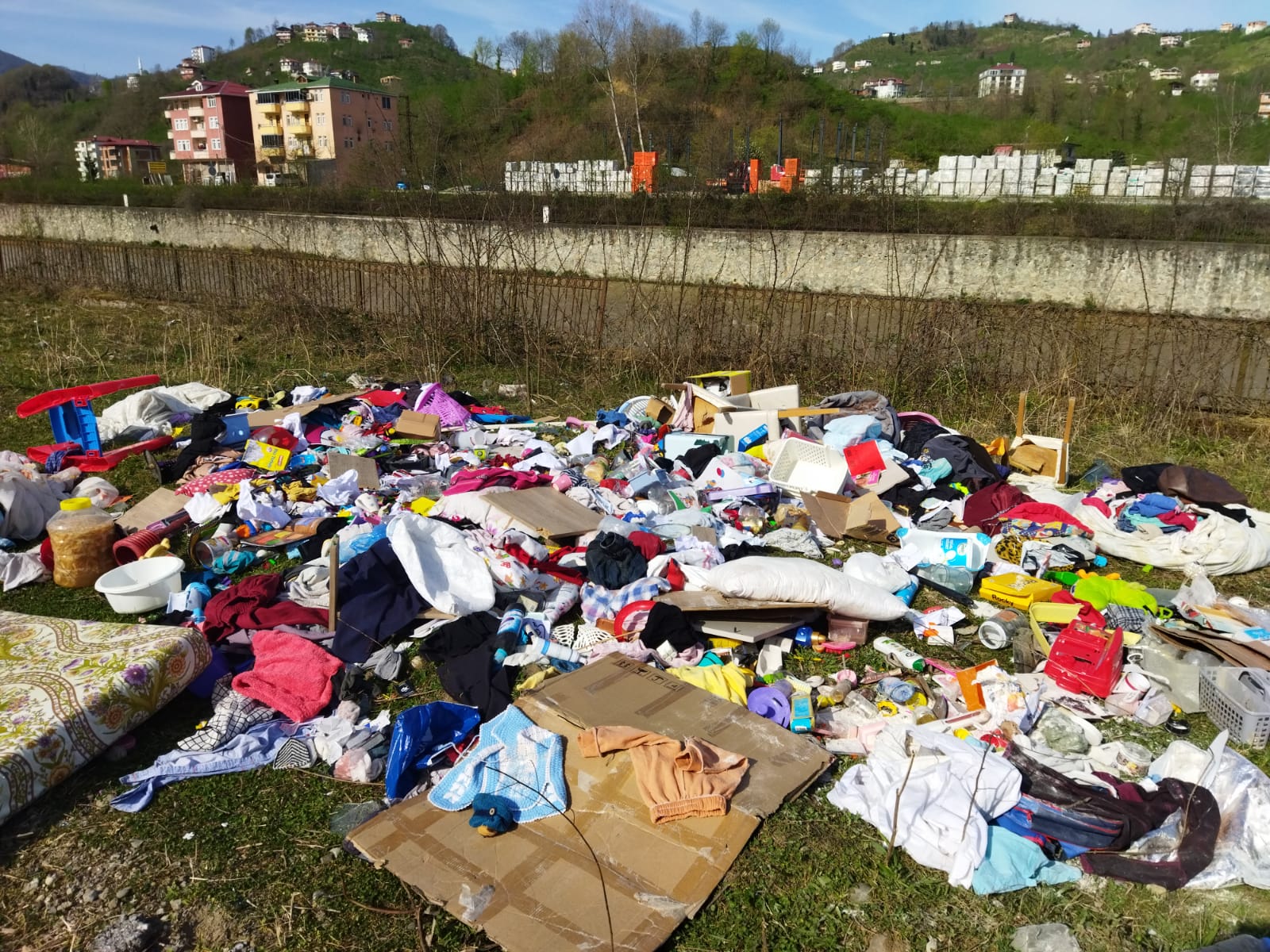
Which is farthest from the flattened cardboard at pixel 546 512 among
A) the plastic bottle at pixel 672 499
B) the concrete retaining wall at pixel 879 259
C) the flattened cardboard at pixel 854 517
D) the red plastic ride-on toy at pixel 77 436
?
the concrete retaining wall at pixel 879 259

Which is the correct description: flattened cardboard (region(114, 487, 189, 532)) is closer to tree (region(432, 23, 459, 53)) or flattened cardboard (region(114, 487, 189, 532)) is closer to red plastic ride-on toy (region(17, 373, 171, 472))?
red plastic ride-on toy (region(17, 373, 171, 472))

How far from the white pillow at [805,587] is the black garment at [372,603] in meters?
1.50

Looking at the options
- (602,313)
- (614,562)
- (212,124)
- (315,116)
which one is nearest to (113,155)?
(212,124)

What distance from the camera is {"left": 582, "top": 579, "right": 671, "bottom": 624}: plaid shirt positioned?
13.6ft

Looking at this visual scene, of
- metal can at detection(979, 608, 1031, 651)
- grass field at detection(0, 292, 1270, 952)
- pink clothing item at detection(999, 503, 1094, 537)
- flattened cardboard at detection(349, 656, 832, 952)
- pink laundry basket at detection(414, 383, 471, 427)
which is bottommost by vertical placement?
grass field at detection(0, 292, 1270, 952)

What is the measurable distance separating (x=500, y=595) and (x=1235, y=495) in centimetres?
471

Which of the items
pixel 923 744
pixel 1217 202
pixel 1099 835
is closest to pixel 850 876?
pixel 923 744

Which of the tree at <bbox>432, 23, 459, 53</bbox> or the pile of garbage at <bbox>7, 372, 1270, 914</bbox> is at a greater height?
the tree at <bbox>432, 23, 459, 53</bbox>

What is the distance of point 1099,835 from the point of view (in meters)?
2.67

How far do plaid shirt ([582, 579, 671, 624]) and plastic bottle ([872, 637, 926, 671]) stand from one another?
1.07 m

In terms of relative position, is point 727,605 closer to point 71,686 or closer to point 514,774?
point 514,774

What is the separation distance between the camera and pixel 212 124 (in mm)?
61625

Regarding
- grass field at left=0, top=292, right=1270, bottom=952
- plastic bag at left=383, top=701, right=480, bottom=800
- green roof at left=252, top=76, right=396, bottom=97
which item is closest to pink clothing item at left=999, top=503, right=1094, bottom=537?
grass field at left=0, top=292, right=1270, bottom=952

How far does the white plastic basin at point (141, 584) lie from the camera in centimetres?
408
